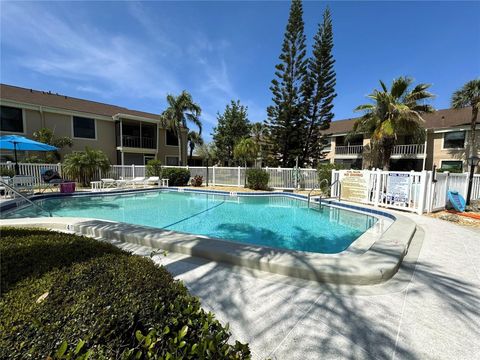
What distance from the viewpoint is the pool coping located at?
2932mm

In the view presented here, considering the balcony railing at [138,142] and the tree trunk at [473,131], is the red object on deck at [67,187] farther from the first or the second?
the tree trunk at [473,131]

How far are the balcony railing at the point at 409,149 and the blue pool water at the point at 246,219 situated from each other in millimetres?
14622

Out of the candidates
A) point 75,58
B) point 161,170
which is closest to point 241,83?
point 161,170

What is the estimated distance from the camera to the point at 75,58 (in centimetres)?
1106

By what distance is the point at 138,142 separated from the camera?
66.6 feet

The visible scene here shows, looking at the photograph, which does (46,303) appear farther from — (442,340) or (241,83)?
(241,83)

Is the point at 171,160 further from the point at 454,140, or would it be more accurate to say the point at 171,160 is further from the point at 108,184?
the point at 454,140

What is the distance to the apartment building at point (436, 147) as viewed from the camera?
57.5 feet

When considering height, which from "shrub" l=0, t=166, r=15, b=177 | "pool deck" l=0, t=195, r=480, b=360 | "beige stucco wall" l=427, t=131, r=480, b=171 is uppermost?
"beige stucco wall" l=427, t=131, r=480, b=171

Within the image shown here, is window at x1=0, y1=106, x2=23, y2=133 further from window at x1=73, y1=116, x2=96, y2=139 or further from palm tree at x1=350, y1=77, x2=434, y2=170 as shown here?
palm tree at x1=350, y1=77, x2=434, y2=170

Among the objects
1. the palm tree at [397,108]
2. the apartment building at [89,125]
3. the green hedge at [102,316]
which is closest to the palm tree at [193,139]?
the apartment building at [89,125]

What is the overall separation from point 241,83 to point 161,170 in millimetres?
9569

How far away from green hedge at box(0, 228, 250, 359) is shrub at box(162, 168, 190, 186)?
14776 mm

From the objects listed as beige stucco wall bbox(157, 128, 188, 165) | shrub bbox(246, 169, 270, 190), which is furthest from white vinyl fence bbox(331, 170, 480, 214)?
beige stucco wall bbox(157, 128, 188, 165)
